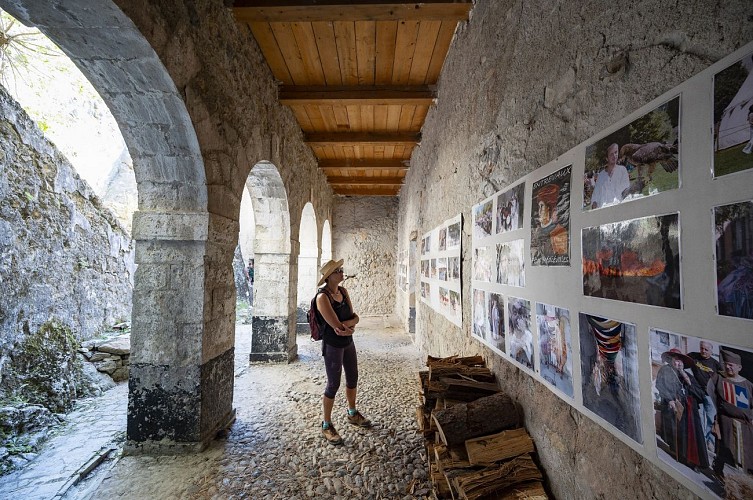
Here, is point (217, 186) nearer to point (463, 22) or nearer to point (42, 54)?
point (463, 22)

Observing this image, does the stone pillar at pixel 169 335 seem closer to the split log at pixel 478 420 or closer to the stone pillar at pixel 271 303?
the split log at pixel 478 420

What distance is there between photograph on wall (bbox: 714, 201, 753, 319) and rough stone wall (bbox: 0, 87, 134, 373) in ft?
14.8

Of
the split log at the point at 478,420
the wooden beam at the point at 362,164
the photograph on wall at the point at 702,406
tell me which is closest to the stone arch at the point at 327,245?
the wooden beam at the point at 362,164

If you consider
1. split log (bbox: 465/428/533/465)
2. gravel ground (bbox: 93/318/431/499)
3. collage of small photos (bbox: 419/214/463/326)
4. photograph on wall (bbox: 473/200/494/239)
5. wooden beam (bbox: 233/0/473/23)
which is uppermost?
wooden beam (bbox: 233/0/473/23)

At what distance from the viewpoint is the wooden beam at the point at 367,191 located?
9127 mm

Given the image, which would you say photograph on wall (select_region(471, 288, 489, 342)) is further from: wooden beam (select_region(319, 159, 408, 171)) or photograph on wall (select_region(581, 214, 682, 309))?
wooden beam (select_region(319, 159, 408, 171))

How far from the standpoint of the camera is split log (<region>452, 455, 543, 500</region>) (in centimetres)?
158

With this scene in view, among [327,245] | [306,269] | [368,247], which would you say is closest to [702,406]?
[306,269]

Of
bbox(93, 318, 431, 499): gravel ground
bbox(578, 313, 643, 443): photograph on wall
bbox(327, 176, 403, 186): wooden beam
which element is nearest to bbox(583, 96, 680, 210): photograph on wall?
bbox(578, 313, 643, 443): photograph on wall

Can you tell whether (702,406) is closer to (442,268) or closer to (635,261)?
(635,261)

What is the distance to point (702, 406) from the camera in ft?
2.84

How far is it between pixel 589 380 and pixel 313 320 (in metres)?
1.98

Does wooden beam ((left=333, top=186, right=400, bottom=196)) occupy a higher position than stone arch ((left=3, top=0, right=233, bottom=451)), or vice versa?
wooden beam ((left=333, top=186, right=400, bottom=196))

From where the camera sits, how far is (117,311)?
16.1 feet
